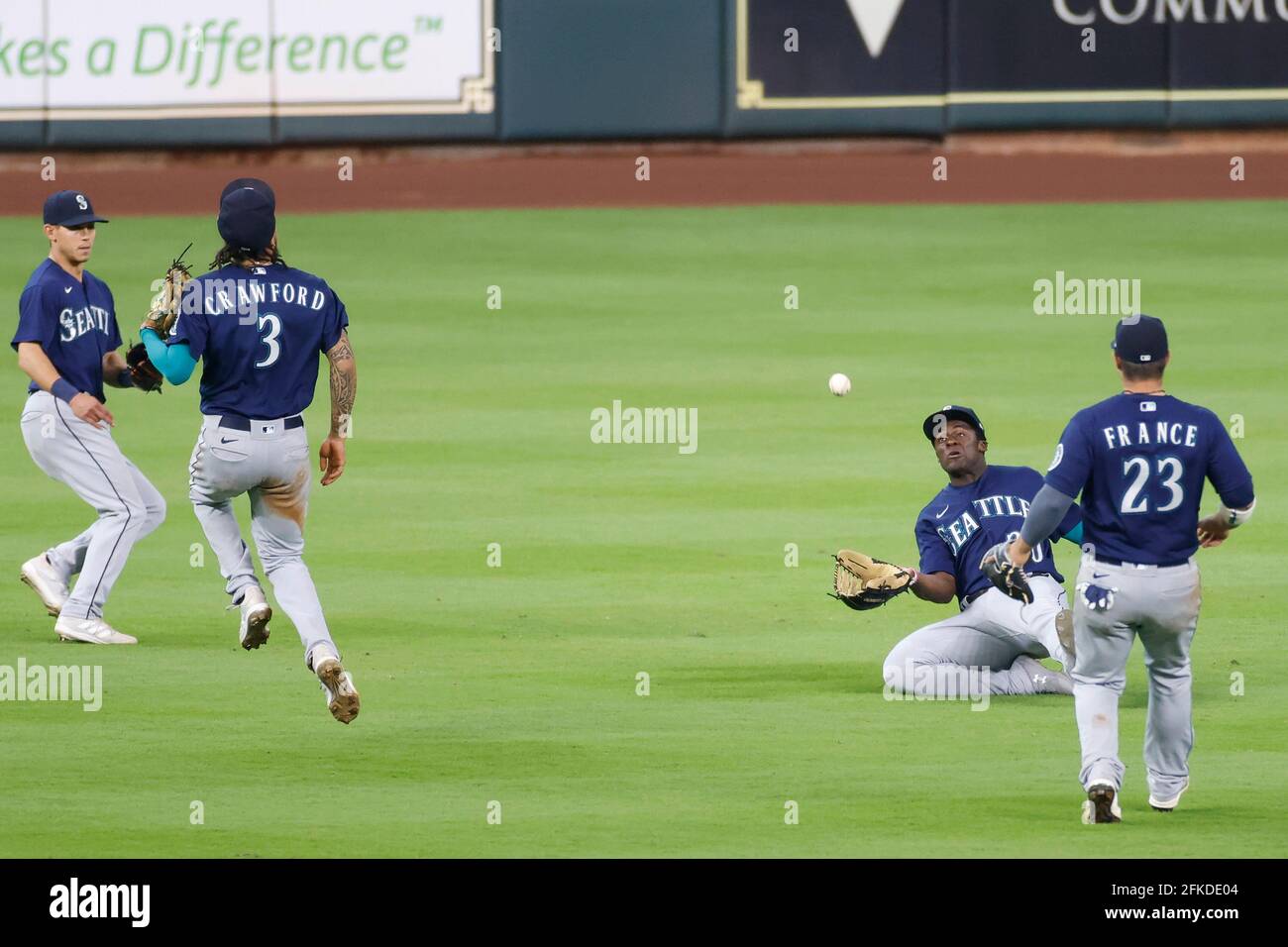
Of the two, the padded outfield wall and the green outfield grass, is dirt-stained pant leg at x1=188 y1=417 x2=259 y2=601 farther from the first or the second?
the padded outfield wall

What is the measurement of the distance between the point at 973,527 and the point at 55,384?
4.09m

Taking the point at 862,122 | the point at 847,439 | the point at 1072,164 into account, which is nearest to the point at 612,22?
the point at 862,122

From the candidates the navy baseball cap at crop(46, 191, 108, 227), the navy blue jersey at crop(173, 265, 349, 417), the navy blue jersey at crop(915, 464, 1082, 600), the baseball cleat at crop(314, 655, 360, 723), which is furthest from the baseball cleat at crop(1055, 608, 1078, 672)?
the navy baseball cap at crop(46, 191, 108, 227)

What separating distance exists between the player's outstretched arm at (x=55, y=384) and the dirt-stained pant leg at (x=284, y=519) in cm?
138

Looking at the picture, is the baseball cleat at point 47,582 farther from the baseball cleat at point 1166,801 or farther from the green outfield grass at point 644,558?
the baseball cleat at point 1166,801

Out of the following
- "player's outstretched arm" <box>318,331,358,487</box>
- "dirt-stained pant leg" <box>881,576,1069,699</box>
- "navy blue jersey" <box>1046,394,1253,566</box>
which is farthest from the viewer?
"dirt-stained pant leg" <box>881,576,1069,699</box>

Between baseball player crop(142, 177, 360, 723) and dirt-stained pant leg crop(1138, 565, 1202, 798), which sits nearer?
dirt-stained pant leg crop(1138, 565, 1202, 798)

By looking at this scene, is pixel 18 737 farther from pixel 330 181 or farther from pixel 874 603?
pixel 330 181

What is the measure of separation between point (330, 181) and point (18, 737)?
16431 mm

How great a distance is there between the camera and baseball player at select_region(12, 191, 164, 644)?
10867 millimetres

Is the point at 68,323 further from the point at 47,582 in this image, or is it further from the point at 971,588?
the point at 971,588

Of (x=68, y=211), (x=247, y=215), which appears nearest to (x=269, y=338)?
(x=247, y=215)

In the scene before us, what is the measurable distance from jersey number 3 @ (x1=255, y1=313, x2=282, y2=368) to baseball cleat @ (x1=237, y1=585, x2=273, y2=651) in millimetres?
1130

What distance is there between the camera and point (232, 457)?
31.7ft
